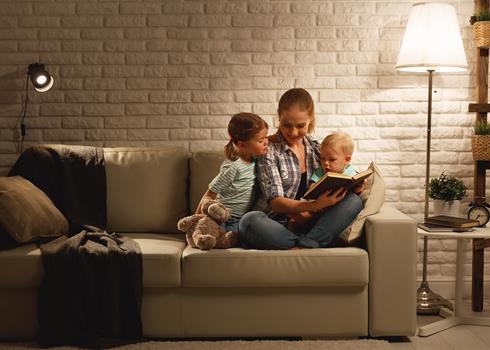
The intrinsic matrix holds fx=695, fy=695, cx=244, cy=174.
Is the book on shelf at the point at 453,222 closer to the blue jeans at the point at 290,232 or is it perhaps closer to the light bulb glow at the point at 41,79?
the blue jeans at the point at 290,232

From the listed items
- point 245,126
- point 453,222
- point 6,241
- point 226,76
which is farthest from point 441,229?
point 6,241

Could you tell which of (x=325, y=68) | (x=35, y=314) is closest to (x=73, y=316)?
(x=35, y=314)

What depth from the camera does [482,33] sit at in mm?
3758

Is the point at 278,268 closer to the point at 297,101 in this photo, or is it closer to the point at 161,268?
the point at 161,268

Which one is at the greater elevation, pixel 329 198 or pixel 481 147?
pixel 481 147

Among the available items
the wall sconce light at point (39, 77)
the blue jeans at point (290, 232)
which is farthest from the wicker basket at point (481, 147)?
the wall sconce light at point (39, 77)

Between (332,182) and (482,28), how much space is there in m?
1.43

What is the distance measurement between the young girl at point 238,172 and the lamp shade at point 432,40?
93 centimetres

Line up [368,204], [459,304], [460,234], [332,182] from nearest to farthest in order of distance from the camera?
1. [332,182]
2. [368,204]
3. [460,234]
4. [459,304]

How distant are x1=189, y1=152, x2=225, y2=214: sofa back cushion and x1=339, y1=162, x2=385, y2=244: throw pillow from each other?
33.5 inches

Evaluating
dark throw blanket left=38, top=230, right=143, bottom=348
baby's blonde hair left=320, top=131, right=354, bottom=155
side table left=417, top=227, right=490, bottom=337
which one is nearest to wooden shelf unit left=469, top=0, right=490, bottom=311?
side table left=417, top=227, right=490, bottom=337

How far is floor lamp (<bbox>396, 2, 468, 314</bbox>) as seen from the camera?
3.58 meters

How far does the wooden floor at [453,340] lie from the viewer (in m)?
3.12

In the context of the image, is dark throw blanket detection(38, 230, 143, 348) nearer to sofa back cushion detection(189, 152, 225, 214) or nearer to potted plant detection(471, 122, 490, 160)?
sofa back cushion detection(189, 152, 225, 214)
